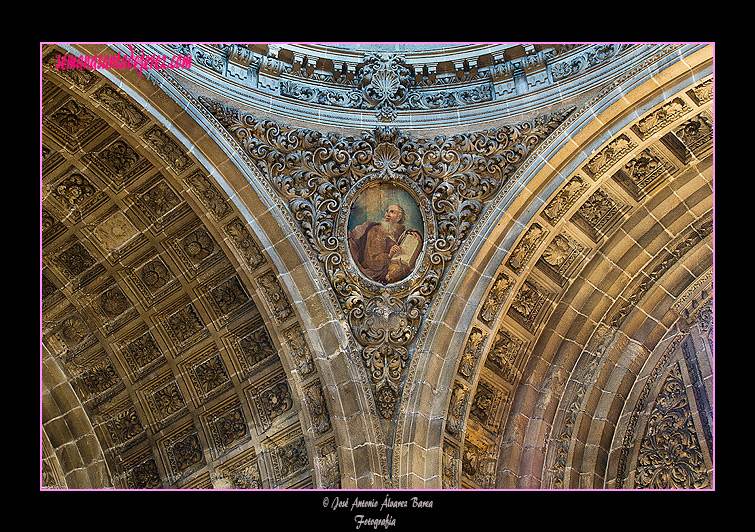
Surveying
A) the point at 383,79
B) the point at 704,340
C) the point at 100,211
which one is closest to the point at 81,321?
the point at 100,211

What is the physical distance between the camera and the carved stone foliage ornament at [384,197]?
37.4ft

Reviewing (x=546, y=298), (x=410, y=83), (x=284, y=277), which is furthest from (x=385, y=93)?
(x=546, y=298)

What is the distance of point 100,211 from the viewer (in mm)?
11609

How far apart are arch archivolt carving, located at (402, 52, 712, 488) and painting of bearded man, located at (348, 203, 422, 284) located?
597 millimetres

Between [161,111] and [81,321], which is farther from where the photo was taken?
[81,321]

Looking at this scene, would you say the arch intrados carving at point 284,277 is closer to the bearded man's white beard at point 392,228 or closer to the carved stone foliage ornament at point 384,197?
the carved stone foliage ornament at point 384,197

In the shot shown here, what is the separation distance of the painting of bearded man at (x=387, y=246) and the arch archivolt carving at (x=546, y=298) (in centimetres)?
60

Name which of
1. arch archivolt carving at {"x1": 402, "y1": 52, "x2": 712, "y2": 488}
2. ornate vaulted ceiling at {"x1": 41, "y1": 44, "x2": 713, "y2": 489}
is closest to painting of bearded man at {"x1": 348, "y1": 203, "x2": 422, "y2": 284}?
ornate vaulted ceiling at {"x1": 41, "y1": 44, "x2": 713, "y2": 489}

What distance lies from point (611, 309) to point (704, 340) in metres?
1.11

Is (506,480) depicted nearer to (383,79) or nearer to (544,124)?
(544,124)

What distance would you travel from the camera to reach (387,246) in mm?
11656

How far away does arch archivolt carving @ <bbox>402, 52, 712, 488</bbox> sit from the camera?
1122cm

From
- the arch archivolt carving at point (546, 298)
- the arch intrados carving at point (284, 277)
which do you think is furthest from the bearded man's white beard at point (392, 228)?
the arch intrados carving at point (284, 277)

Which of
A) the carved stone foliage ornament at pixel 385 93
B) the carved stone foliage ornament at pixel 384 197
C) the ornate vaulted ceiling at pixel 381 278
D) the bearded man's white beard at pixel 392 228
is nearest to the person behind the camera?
the ornate vaulted ceiling at pixel 381 278
